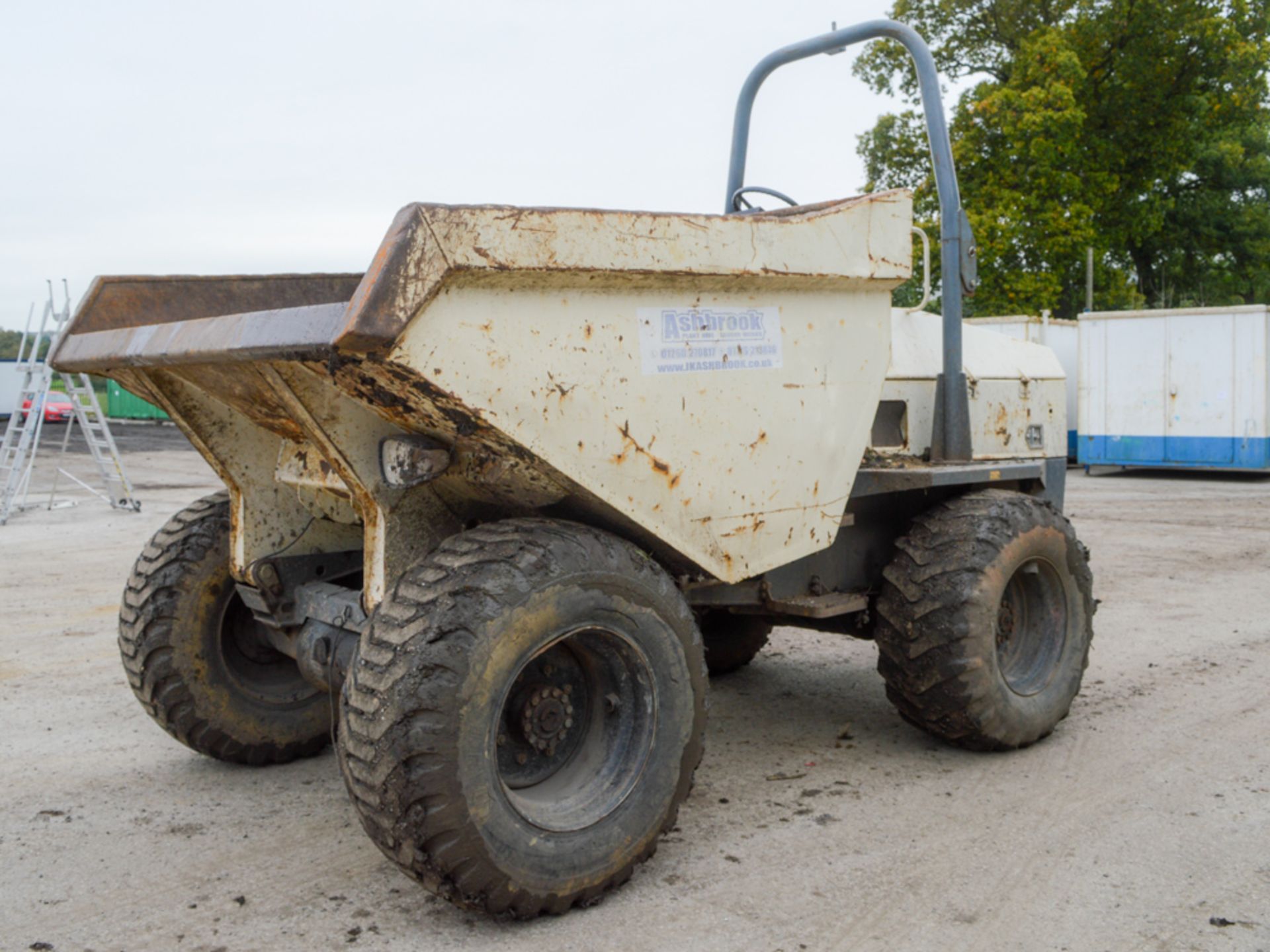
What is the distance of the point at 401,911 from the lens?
3135 millimetres

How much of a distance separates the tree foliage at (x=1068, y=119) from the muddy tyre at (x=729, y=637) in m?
18.4

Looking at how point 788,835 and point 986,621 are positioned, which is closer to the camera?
point 788,835

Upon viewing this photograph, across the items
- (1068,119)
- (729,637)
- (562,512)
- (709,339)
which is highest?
(1068,119)

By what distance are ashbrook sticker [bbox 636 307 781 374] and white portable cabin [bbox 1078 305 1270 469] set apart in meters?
14.3

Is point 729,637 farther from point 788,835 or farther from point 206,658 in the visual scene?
point 206,658

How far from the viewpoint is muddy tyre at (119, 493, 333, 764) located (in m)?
4.07

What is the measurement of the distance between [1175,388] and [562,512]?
49.5 feet

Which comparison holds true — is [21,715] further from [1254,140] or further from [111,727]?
[1254,140]

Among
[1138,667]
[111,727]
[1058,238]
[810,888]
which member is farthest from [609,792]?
[1058,238]

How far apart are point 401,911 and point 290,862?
0.52m

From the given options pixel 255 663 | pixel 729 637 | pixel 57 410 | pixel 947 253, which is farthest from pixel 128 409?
pixel 947 253

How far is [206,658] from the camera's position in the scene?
413cm

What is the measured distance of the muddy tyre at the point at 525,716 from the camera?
9.39 ft

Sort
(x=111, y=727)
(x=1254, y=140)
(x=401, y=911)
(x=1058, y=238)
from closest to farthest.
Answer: (x=401, y=911)
(x=111, y=727)
(x=1058, y=238)
(x=1254, y=140)
